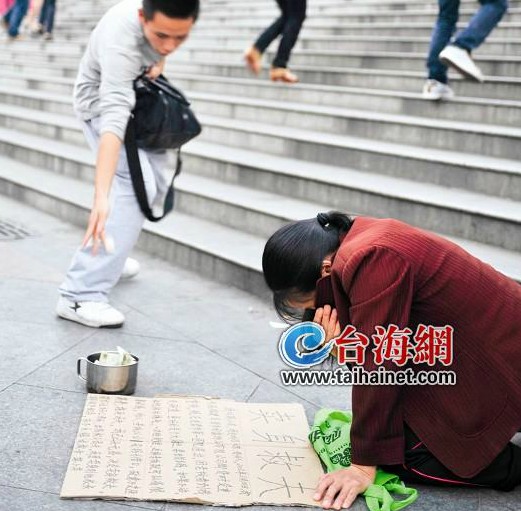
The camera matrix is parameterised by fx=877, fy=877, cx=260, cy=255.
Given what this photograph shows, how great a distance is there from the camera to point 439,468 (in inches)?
106

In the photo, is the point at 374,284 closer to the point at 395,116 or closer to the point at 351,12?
the point at 395,116

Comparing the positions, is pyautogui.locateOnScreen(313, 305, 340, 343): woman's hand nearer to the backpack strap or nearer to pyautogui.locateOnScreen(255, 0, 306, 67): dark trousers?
the backpack strap

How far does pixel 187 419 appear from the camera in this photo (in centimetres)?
303

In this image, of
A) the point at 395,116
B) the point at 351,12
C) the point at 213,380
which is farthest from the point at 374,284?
the point at 351,12

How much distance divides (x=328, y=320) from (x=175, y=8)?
57.4 inches

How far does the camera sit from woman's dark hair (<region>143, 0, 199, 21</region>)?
11.0 feet

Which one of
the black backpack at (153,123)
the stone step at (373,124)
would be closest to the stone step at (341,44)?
the stone step at (373,124)

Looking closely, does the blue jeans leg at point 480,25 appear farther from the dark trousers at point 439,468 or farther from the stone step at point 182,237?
the dark trousers at point 439,468

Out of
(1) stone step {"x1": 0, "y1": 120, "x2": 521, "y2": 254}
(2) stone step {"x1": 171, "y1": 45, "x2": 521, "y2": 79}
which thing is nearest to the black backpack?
(1) stone step {"x1": 0, "y1": 120, "x2": 521, "y2": 254}

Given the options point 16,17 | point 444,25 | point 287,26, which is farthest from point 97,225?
point 16,17

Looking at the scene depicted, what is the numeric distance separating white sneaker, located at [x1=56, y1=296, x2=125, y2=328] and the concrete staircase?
911 mm

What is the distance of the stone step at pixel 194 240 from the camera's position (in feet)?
15.3

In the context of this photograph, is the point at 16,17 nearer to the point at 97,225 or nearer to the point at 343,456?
the point at 97,225

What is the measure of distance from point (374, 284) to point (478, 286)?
1.19ft
